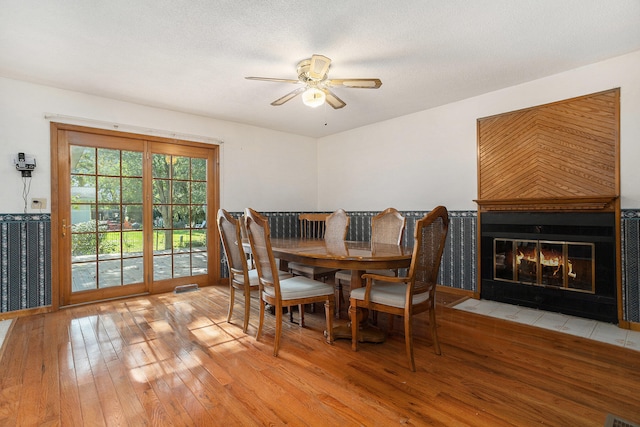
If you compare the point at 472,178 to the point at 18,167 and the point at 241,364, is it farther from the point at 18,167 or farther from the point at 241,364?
the point at 18,167

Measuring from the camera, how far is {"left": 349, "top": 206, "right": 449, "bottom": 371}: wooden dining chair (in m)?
1.99

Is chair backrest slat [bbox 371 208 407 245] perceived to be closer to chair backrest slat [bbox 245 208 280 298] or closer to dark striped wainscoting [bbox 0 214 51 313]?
chair backrest slat [bbox 245 208 280 298]

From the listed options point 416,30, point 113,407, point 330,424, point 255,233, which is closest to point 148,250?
point 255,233

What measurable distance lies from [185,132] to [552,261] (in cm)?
465

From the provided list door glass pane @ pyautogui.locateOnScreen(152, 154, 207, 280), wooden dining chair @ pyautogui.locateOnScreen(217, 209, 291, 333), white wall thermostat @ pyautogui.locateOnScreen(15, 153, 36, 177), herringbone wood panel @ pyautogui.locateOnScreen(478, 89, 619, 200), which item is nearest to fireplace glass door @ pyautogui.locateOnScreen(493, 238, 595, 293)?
herringbone wood panel @ pyautogui.locateOnScreen(478, 89, 619, 200)

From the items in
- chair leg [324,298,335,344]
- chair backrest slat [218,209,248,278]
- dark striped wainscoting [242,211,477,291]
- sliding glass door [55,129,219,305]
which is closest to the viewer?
chair leg [324,298,335,344]

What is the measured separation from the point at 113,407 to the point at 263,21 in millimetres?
2543

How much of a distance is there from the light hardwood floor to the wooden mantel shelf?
1.23m

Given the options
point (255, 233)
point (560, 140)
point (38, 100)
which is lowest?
point (255, 233)

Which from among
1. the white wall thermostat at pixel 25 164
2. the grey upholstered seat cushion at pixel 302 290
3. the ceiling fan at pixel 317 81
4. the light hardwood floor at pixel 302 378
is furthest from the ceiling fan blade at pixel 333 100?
the white wall thermostat at pixel 25 164

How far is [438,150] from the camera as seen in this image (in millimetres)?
4059

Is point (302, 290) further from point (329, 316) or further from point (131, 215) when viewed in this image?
point (131, 215)

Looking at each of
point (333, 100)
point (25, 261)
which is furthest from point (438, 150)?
point (25, 261)

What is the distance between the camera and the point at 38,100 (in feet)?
10.6
